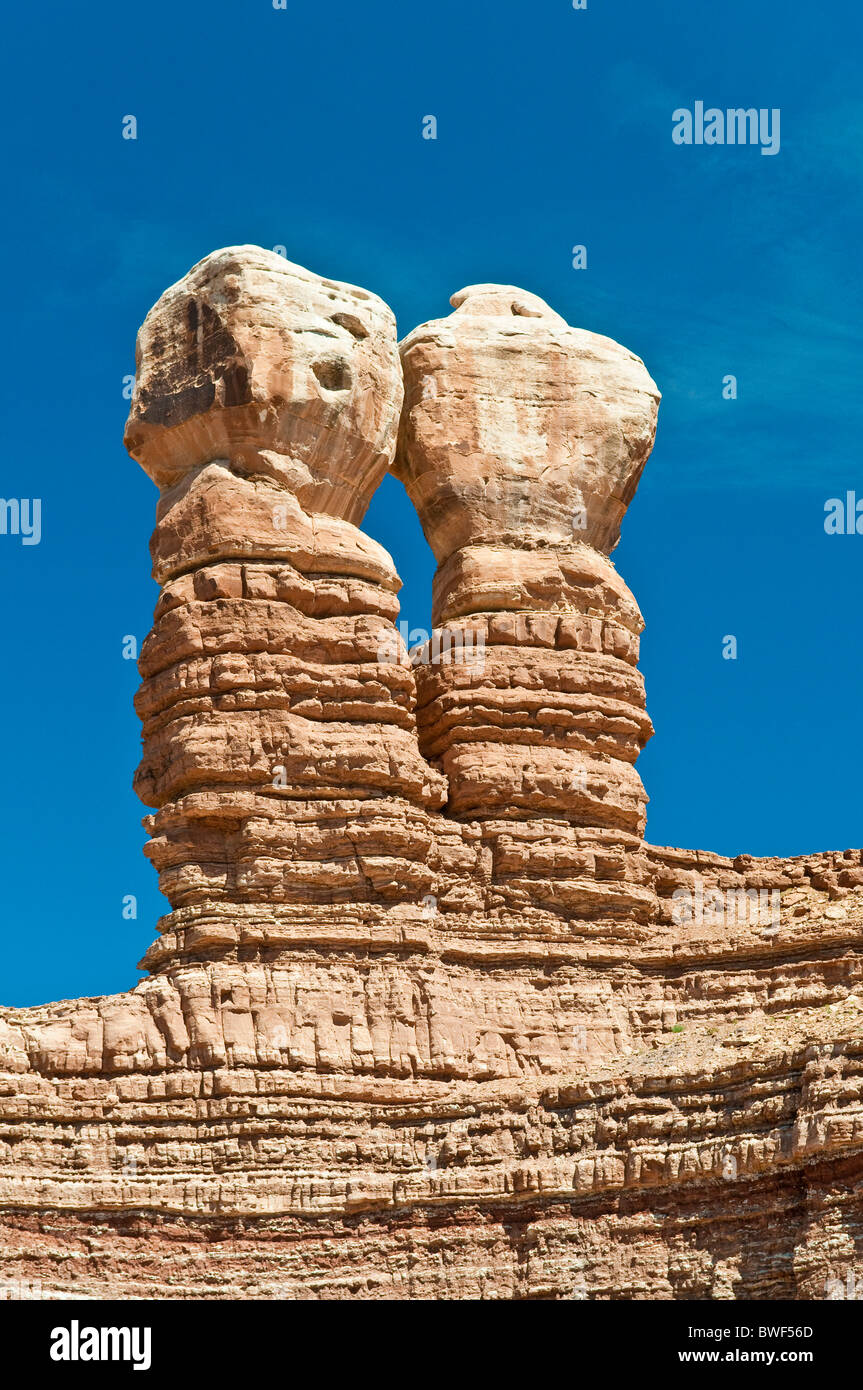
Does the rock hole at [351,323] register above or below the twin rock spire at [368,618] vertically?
above

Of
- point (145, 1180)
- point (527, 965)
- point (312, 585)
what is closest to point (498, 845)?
point (527, 965)

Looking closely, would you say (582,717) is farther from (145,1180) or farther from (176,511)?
(145,1180)

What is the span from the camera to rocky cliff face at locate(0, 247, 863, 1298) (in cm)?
4319

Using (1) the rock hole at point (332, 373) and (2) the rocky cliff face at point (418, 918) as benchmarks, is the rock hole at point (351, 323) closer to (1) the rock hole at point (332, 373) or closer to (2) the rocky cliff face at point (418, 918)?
(2) the rocky cliff face at point (418, 918)

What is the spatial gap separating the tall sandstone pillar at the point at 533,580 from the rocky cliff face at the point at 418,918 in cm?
7

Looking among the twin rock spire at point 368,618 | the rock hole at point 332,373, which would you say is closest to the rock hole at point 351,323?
the twin rock spire at point 368,618

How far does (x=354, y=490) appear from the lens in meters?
51.6

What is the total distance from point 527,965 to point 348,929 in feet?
11.9

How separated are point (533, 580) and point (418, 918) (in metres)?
7.59

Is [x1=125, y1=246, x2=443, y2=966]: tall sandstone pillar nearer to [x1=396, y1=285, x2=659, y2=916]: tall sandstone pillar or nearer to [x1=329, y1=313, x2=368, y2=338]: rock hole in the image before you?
[x1=329, y1=313, x2=368, y2=338]: rock hole

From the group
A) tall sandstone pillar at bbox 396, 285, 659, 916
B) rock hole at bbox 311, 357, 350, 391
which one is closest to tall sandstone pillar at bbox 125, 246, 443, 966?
rock hole at bbox 311, 357, 350, 391

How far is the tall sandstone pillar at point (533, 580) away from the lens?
50906mm

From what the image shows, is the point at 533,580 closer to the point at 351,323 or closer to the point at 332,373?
the point at 332,373

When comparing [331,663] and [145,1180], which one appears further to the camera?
[331,663]
